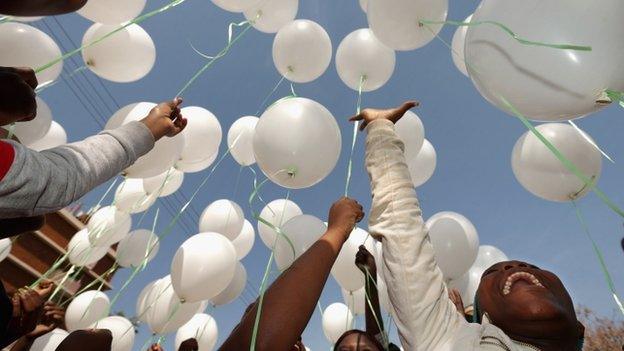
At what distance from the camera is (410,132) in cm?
249

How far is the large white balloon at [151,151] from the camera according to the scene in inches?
80.6

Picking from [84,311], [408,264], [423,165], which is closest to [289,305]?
[408,264]

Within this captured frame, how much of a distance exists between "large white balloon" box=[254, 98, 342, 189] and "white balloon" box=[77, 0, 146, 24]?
92 cm

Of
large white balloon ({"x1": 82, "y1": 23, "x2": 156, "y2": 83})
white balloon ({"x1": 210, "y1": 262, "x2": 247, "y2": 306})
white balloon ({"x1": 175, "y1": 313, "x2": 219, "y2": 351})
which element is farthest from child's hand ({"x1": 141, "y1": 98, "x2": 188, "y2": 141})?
white balloon ({"x1": 175, "y1": 313, "x2": 219, "y2": 351})

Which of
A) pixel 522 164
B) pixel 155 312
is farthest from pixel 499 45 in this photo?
pixel 155 312

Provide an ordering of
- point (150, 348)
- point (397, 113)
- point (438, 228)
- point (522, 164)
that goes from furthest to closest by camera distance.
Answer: point (150, 348) → point (438, 228) → point (522, 164) → point (397, 113)

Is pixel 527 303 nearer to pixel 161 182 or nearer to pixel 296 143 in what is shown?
pixel 296 143

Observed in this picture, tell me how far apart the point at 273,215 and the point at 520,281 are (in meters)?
1.98

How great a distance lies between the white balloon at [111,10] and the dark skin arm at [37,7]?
1025 millimetres

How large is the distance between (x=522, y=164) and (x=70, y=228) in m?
13.3

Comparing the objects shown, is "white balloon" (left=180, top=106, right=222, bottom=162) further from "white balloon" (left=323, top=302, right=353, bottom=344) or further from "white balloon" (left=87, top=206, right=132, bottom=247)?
"white balloon" (left=323, top=302, right=353, bottom=344)

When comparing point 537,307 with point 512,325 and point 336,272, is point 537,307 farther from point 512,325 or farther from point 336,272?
point 336,272

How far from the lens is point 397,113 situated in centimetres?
143

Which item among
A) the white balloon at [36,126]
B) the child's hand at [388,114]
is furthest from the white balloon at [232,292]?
the child's hand at [388,114]
